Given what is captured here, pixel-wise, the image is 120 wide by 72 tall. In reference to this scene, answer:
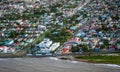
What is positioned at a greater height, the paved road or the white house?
the white house

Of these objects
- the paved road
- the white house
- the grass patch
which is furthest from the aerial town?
the paved road

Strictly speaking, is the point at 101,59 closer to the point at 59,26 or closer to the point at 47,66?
the point at 47,66

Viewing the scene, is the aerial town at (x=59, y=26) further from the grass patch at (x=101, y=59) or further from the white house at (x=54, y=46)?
the grass patch at (x=101, y=59)

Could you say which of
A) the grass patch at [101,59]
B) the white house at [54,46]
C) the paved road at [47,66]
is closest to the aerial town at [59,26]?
the white house at [54,46]

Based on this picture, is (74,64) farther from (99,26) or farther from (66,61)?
(99,26)

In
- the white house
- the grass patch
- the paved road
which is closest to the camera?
the paved road

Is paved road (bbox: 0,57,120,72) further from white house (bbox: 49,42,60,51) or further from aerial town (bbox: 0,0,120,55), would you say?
aerial town (bbox: 0,0,120,55)
